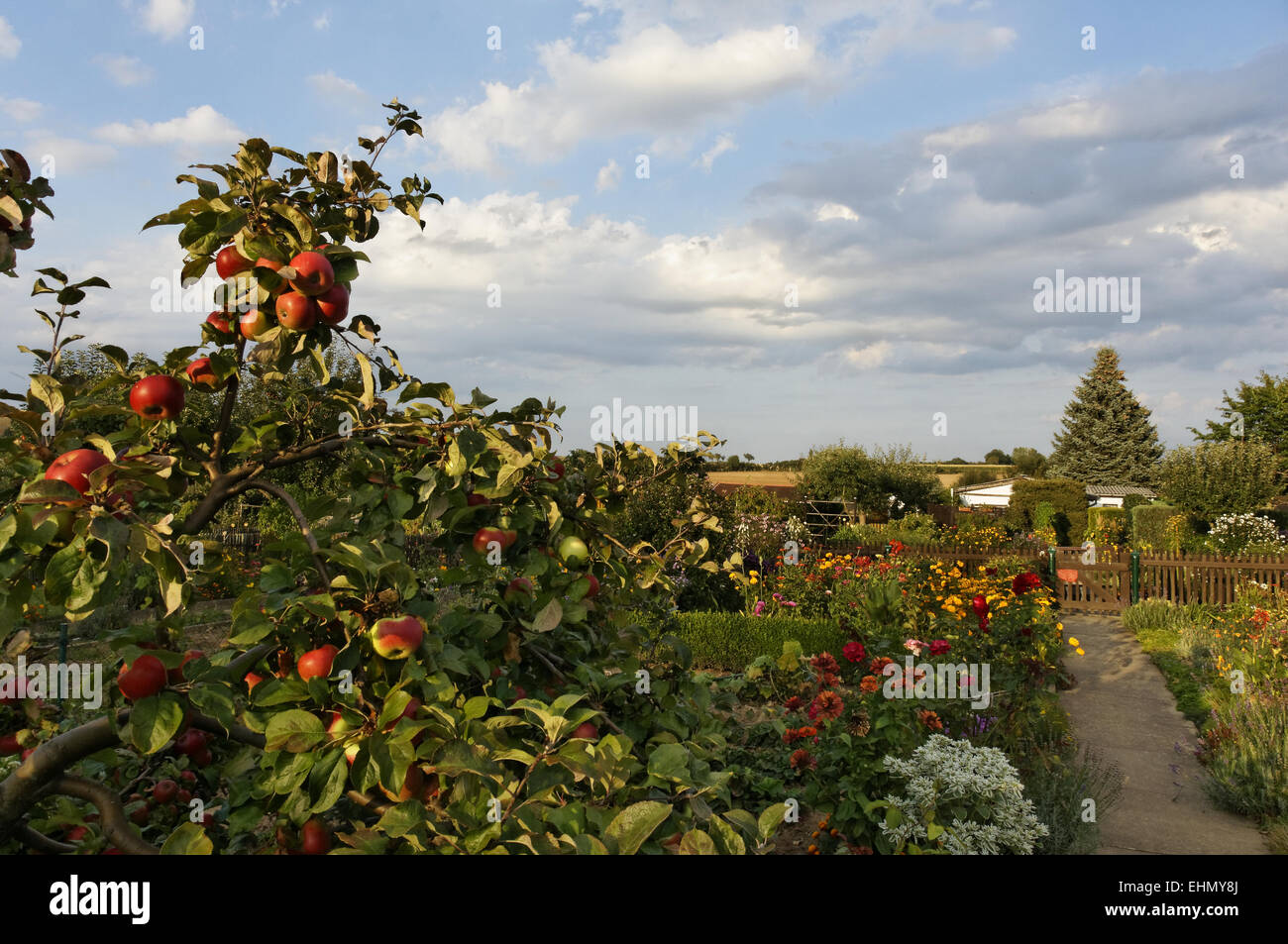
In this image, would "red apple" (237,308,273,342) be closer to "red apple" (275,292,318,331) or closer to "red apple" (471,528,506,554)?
"red apple" (275,292,318,331)

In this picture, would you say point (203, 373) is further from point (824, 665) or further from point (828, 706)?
point (824, 665)

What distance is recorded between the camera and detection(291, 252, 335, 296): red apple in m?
1.60

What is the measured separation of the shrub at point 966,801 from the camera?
11.7ft

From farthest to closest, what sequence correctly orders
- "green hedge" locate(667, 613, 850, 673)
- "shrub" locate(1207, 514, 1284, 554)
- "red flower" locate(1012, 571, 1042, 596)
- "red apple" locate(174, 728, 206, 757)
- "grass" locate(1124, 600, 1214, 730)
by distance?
"shrub" locate(1207, 514, 1284, 554) → "green hedge" locate(667, 613, 850, 673) → "grass" locate(1124, 600, 1214, 730) → "red flower" locate(1012, 571, 1042, 596) → "red apple" locate(174, 728, 206, 757)

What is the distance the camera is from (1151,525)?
773 inches

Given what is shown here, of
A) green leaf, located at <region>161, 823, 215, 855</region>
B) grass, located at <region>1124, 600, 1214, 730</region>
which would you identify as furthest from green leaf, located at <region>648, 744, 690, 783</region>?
grass, located at <region>1124, 600, 1214, 730</region>

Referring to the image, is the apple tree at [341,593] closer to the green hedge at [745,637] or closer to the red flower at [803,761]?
the red flower at [803,761]

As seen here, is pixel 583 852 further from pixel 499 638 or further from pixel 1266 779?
pixel 1266 779

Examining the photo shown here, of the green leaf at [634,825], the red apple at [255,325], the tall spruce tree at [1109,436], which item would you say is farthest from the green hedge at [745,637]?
the tall spruce tree at [1109,436]

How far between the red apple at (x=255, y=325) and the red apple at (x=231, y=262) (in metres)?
0.11

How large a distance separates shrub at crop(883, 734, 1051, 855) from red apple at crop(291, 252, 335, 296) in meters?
3.27

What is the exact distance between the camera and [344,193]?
1890 millimetres

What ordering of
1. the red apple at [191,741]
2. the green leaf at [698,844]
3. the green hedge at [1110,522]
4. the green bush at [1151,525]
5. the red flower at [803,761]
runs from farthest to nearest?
the green hedge at [1110,522]
the green bush at [1151,525]
the red flower at [803,761]
the red apple at [191,741]
the green leaf at [698,844]
